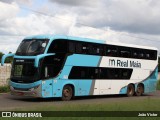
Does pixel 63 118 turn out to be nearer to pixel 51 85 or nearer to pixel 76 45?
pixel 51 85

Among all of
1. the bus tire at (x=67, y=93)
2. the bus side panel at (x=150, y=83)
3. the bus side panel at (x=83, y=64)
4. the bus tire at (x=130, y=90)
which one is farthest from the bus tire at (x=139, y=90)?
the bus tire at (x=67, y=93)

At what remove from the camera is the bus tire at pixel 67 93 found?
940 inches

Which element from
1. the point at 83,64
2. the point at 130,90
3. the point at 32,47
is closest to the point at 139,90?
the point at 130,90

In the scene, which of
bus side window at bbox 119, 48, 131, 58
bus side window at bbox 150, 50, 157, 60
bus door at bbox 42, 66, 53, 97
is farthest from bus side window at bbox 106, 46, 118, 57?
bus door at bbox 42, 66, 53, 97

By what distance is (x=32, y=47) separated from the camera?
75.1ft

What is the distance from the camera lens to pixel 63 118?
1212cm

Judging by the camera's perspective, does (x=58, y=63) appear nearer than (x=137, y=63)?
Yes

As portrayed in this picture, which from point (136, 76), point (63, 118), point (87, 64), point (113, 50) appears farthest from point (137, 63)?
point (63, 118)

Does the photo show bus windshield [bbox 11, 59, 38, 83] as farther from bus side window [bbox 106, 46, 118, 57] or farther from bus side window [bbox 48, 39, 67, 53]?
bus side window [bbox 106, 46, 118, 57]

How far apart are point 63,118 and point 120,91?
16.8 meters

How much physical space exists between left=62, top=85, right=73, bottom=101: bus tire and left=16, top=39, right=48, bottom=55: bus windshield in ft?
9.32

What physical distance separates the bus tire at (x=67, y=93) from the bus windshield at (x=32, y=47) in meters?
2.84

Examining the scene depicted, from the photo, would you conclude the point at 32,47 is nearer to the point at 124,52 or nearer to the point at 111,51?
the point at 111,51

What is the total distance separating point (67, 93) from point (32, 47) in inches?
134
